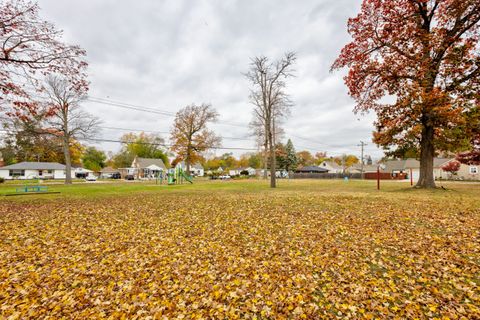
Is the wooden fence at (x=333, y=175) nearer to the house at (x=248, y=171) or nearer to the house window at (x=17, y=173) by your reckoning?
the house at (x=248, y=171)

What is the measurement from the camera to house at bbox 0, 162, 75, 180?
1987 inches

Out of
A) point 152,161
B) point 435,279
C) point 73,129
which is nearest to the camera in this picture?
point 435,279

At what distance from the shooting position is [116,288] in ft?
13.3

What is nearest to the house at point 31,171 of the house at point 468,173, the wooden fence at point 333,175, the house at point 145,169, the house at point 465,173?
the house at point 145,169

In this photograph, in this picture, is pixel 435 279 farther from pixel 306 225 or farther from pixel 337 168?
pixel 337 168

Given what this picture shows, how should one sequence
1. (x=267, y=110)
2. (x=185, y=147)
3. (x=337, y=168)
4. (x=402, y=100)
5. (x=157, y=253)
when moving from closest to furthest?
(x=157, y=253)
(x=402, y=100)
(x=267, y=110)
(x=185, y=147)
(x=337, y=168)

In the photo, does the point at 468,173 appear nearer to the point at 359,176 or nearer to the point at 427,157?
the point at 359,176

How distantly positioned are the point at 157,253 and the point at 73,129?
34134mm

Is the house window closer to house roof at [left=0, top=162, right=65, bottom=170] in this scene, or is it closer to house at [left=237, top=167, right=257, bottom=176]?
house roof at [left=0, top=162, right=65, bottom=170]

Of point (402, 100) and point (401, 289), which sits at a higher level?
point (402, 100)

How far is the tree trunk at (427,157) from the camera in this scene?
51.9 ft

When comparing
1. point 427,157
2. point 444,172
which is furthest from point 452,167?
point 427,157

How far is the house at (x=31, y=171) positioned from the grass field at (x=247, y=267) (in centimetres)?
5867

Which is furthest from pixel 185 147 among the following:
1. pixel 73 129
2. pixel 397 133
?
pixel 397 133
